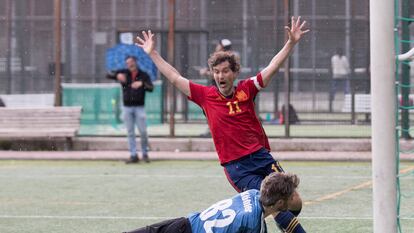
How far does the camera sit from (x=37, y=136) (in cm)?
1914

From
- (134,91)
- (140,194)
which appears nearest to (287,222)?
(140,194)

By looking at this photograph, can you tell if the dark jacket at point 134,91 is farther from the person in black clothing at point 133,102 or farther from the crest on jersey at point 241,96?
the crest on jersey at point 241,96

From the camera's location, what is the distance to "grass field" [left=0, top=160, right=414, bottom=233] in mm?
10625

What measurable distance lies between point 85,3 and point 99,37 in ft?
2.71

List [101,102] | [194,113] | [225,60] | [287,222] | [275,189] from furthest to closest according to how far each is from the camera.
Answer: [101,102]
[194,113]
[225,60]
[287,222]
[275,189]

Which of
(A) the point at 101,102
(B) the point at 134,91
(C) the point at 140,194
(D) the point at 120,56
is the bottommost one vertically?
(C) the point at 140,194

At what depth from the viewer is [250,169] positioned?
8375mm

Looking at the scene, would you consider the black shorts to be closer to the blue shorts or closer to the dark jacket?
the blue shorts

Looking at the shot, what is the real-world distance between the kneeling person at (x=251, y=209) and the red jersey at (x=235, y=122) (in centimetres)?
131

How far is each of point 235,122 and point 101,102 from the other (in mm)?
12681

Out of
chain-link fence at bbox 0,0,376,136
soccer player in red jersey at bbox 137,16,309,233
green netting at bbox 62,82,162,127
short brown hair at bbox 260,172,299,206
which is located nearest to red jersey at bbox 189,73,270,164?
soccer player in red jersey at bbox 137,16,309,233

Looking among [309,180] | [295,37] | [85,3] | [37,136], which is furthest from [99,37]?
[295,37]

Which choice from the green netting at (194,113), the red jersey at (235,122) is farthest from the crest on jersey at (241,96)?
the green netting at (194,113)

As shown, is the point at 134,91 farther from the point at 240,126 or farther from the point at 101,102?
the point at 240,126
